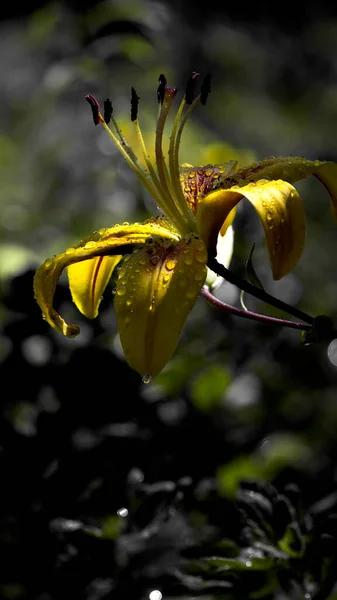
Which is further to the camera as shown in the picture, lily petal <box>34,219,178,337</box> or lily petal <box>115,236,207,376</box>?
lily petal <box>34,219,178,337</box>

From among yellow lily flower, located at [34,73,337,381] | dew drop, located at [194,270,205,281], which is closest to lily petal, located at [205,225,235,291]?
yellow lily flower, located at [34,73,337,381]

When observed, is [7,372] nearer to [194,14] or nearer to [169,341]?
[169,341]

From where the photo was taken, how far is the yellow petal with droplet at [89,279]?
43.6 inches

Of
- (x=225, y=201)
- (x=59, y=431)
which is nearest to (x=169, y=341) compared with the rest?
(x=225, y=201)

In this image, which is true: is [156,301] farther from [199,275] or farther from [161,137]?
[161,137]

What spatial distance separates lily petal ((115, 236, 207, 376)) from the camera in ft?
2.89

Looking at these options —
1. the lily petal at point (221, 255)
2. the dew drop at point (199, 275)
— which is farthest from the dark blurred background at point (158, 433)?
the dew drop at point (199, 275)

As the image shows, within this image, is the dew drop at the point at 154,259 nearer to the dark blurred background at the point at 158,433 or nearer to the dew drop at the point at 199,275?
the dew drop at the point at 199,275

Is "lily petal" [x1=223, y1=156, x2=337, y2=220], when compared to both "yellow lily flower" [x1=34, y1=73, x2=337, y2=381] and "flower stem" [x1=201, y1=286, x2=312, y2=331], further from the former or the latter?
"flower stem" [x1=201, y1=286, x2=312, y2=331]

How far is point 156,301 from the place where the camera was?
91cm

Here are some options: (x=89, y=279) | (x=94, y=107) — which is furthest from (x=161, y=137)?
(x=89, y=279)

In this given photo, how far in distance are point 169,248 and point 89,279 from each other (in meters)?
0.13

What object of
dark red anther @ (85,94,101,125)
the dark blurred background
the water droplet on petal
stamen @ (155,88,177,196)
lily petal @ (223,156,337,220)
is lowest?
the dark blurred background

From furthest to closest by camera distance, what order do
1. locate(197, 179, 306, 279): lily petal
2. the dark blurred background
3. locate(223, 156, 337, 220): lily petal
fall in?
the dark blurred background < locate(223, 156, 337, 220): lily petal < locate(197, 179, 306, 279): lily petal
